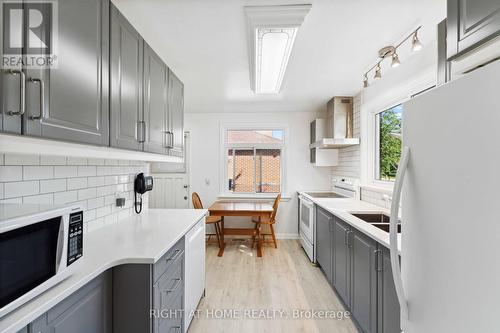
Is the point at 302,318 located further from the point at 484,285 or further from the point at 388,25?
the point at 388,25

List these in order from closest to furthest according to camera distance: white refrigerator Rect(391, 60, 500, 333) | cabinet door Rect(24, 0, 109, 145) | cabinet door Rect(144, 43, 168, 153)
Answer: white refrigerator Rect(391, 60, 500, 333) < cabinet door Rect(24, 0, 109, 145) < cabinet door Rect(144, 43, 168, 153)

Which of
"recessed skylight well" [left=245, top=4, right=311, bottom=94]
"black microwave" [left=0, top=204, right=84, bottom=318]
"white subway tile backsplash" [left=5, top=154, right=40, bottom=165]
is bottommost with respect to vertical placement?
"black microwave" [left=0, top=204, right=84, bottom=318]

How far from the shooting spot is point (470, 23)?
0.80 meters

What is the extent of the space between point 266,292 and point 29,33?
106 inches

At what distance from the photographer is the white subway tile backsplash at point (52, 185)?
127cm

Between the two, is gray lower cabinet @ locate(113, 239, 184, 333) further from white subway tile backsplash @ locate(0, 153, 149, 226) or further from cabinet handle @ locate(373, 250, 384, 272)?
cabinet handle @ locate(373, 250, 384, 272)

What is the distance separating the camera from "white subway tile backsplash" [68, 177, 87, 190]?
147 centimetres

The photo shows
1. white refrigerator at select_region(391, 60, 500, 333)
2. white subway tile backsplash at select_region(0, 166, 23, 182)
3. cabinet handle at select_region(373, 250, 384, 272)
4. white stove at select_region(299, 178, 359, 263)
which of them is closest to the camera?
white refrigerator at select_region(391, 60, 500, 333)

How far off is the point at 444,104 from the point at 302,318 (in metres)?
2.12

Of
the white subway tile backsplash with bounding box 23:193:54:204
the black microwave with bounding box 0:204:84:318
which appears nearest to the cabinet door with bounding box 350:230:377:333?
the black microwave with bounding box 0:204:84:318

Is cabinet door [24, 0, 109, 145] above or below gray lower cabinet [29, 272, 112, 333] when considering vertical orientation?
above

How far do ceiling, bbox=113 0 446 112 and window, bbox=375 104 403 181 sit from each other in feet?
1.89

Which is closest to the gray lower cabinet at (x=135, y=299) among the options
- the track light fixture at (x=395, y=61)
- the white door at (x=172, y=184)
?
the track light fixture at (x=395, y=61)

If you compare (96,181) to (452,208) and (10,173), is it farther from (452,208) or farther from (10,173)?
(452,208)
